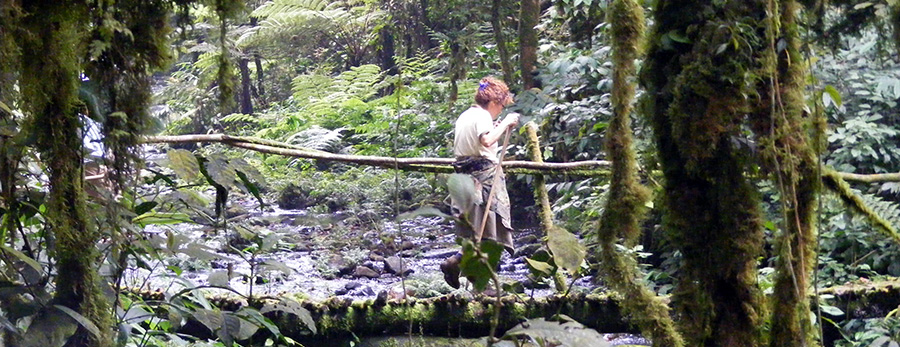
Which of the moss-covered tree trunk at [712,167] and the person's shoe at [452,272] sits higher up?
the moss-covered tree trunk at [712,167]

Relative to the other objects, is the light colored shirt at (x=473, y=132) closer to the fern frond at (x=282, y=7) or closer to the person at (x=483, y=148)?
the person at (x=483, y=148)

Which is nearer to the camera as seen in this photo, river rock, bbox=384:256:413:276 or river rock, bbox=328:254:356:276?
river rock, bbox=384:256:413:276

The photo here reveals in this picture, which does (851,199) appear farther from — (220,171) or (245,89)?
(245,89)

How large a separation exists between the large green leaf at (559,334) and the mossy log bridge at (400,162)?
3.34 ft

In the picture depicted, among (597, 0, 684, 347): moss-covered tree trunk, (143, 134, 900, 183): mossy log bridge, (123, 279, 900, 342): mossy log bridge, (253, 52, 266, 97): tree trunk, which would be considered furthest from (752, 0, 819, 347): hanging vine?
(253, 52, 266, 97): tree trunk

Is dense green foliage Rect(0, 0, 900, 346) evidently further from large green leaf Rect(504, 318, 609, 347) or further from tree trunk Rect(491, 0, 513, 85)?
tree trunk Rect(491, 0, 513, 85)

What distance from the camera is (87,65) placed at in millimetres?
1268

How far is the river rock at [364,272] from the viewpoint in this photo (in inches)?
198

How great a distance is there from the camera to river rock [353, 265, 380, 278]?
5.02 meters

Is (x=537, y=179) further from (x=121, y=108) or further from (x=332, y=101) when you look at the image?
(x=332, y=101)

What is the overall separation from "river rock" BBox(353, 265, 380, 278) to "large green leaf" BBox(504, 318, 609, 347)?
4.08 metres

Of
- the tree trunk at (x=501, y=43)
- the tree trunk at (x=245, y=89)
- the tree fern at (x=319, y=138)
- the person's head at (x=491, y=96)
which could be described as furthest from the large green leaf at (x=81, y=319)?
the tree trunk at (x=245, y=89)

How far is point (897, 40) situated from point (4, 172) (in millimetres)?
1565

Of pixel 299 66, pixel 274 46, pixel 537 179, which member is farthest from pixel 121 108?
pixel 299 66
